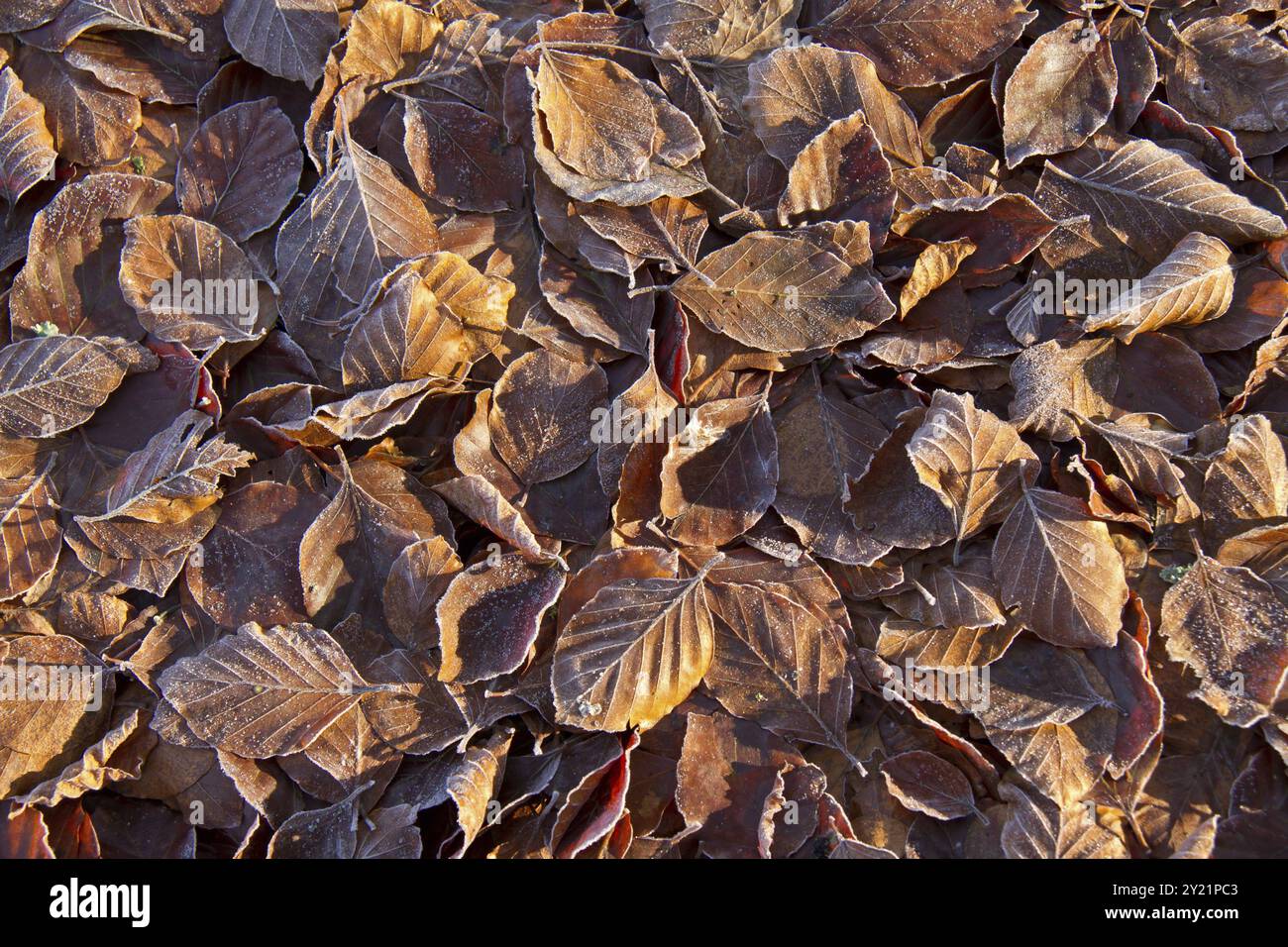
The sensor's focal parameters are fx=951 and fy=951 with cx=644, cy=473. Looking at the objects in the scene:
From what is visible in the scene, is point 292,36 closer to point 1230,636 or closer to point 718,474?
point 718,474

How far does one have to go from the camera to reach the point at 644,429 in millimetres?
1831

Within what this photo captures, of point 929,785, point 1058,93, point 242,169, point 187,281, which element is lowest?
point 929,785

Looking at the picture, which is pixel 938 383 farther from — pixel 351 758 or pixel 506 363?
pixel 351 758

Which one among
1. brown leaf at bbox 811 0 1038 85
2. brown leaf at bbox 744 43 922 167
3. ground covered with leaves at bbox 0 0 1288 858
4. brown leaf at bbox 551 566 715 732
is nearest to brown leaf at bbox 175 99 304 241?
ground covered with leaves at bbox 0 0 1288 858

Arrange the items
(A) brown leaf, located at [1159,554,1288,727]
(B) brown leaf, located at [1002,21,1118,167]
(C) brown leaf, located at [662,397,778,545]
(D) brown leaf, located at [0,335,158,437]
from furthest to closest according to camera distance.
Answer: (B) brown leaf, located at [1002,21,1118,167], (D) brown leaf, located at [0,335,158,437], (C) brown leaf, located at [662,397,778,545], (A) brown leaf, located at [1159,554,1288,727]

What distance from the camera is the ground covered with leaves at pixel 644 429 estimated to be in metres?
1.74

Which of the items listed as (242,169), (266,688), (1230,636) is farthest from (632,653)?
(242,169)

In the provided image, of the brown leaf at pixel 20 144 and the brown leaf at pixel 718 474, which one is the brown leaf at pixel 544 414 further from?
the brown leaf at pixel 20 144

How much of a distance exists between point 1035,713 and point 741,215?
1.13 metres

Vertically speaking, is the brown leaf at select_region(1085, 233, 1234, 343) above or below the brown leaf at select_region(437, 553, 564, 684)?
above

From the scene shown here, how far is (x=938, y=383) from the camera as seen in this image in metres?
1.98

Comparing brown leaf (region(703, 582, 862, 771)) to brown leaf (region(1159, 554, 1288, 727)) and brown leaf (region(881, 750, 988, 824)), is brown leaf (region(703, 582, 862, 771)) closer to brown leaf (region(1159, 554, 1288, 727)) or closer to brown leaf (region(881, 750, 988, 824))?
brown leaf (region(881, 750, 988, 824))

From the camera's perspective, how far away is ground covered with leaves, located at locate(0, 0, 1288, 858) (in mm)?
1744

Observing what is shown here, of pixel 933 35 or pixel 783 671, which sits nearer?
pixel 783 671
